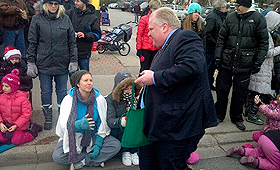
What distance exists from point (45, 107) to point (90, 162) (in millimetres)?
1224

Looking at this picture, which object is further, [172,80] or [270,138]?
[270,138]

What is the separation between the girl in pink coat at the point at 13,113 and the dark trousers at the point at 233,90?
9.71 feet

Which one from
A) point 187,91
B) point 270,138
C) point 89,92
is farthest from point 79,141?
point 270,138

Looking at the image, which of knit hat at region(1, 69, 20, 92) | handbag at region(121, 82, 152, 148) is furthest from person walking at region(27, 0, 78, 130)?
handbag at region(121, 82, 152, 148)

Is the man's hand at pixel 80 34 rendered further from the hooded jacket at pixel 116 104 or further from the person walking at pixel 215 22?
the person walking at pixel 215 22

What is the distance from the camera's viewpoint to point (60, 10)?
13.4ft

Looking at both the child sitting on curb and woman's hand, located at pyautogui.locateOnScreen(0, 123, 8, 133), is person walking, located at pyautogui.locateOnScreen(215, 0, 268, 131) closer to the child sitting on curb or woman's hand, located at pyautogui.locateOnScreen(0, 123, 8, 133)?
the child sitting on curb

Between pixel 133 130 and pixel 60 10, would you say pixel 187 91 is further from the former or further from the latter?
pixel 60 10

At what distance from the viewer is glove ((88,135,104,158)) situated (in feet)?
11.4

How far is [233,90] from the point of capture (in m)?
4.65

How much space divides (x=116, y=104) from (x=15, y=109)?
4.36ft

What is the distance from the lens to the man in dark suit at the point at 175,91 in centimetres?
217

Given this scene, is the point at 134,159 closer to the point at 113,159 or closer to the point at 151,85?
the point at 113,159

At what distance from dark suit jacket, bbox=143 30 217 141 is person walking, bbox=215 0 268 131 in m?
2.26
